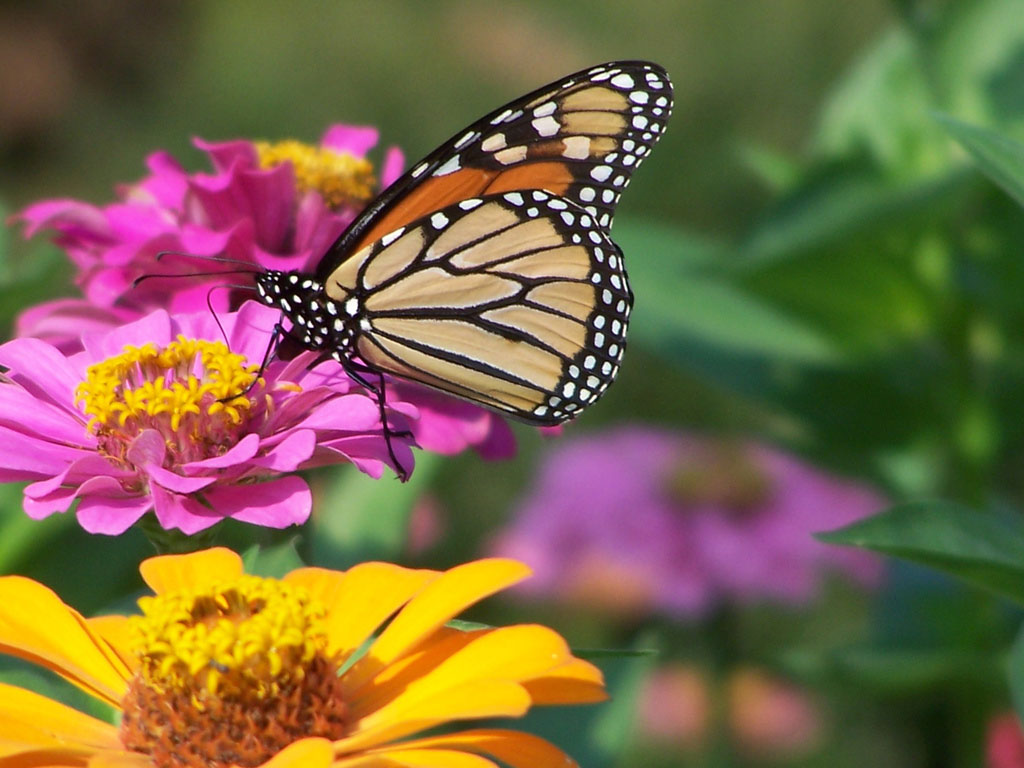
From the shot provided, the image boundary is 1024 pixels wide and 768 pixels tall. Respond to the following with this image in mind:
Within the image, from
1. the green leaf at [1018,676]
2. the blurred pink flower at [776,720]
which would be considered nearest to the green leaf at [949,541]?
the green leaf at [1018,676]

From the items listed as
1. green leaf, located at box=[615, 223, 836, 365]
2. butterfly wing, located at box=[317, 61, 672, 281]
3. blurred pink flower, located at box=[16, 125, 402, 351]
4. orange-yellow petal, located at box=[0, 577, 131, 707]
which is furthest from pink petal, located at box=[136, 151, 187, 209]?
green leaf, located at box=[615, 223, 836, 365]

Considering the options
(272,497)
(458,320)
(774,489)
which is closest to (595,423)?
(774,489)

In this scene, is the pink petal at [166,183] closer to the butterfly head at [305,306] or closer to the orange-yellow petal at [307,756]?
the butterfly head at [305,306]

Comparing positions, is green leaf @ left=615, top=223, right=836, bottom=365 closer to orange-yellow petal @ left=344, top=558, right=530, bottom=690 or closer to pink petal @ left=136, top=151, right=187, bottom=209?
pink petal @ left=136, top=151, right=187, bottom=209

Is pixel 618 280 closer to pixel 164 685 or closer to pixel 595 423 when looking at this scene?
pixel 164 685

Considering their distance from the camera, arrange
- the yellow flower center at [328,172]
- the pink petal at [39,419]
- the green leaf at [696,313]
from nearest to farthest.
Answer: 1. the pink petal at [39,419]
2. the yellow flower center at [328,172]
3. the green leaf at [696,313]

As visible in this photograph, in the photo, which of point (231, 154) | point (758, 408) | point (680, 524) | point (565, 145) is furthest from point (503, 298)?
point (758, 408)
